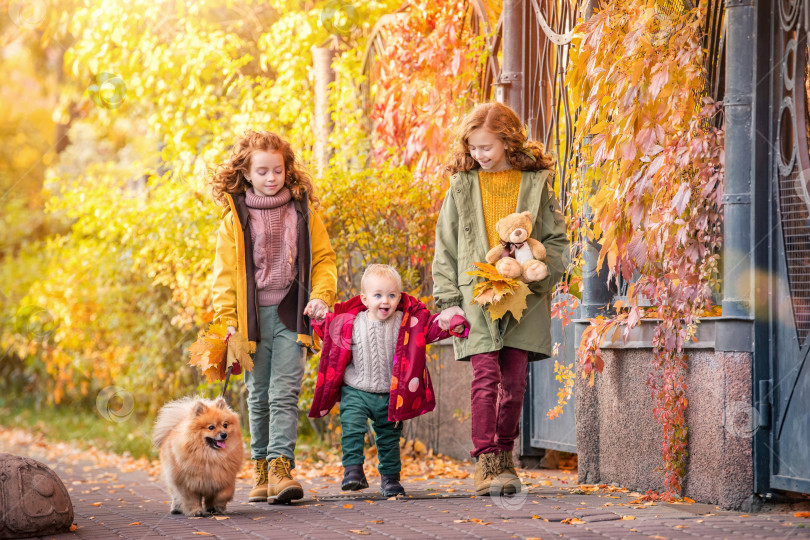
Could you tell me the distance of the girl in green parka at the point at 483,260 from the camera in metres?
4.98

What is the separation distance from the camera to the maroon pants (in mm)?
4973

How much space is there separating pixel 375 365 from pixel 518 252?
100cm

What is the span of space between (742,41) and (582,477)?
8.64 ft

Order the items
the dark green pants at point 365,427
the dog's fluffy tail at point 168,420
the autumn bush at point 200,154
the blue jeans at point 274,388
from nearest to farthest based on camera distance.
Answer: the dog's fluffy tail at point 168,420
the blue jeans at point 274,388
the dark green pants at point 365,427
the autumn bush at point 200,154

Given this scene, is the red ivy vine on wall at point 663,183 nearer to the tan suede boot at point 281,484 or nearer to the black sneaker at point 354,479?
the black sneaker at point 354,479

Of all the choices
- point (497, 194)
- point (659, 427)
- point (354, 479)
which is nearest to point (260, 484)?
point (354, 479)

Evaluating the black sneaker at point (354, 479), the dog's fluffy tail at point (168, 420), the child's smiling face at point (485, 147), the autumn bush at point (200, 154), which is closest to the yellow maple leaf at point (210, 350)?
the dog's fluffy tail at point (168, 420)

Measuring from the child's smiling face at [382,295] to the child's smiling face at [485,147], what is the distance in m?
0.82

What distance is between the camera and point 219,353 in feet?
16.3

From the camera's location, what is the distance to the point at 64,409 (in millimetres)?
15523

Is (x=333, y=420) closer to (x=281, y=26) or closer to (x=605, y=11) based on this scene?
(x=605, y=11)

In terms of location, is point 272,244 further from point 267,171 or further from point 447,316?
point 447,316

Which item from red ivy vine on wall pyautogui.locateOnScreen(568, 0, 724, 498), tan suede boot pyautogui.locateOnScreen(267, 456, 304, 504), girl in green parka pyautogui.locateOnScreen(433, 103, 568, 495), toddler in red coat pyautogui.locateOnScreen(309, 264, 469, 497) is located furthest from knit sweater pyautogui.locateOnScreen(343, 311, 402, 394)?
red ivy vine on wall pyautogui.locateOnScreen(568, 0, 724, 498)

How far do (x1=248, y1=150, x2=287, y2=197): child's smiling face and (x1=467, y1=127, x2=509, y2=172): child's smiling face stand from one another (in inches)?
41.4
